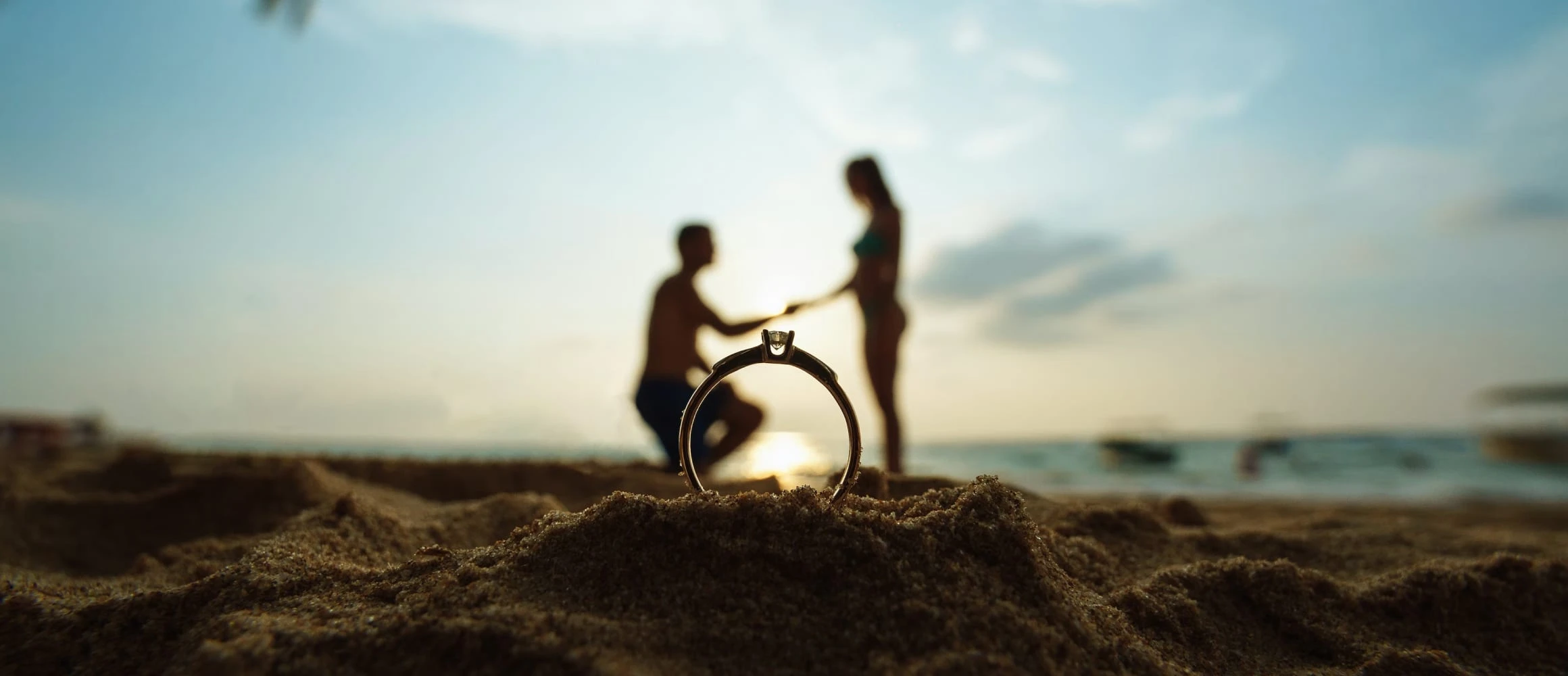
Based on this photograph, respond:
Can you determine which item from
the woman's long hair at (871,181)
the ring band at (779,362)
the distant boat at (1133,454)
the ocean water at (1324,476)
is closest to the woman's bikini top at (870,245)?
the woman's long hair at (871,181)

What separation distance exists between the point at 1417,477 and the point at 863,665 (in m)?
25.9

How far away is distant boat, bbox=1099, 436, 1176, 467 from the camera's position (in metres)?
23.3

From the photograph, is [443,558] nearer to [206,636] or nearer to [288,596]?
[288,596]

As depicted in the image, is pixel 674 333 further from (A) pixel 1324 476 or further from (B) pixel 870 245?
(A) pixel 1324 476

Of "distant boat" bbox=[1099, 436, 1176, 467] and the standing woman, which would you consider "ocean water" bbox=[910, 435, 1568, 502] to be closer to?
"distant boat" bbox=[1099, 436, 1176, 467]

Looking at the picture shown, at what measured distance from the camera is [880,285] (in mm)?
5539

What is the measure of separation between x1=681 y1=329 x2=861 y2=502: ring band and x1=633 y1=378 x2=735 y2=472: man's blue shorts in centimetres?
332

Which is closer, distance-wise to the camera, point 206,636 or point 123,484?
point 206,636

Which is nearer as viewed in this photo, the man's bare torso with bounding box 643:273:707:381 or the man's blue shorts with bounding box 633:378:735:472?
the man's blue shorts with bounding box 633:378:735:472

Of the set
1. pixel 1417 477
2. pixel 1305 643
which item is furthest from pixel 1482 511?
pixel 1417 477

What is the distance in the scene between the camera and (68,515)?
149 inches

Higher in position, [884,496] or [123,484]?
[884,496]

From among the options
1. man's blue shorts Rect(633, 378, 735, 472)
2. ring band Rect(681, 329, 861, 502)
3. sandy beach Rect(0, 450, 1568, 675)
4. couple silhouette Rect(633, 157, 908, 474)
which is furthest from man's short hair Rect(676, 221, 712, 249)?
ring band Rect(681, 329, 861, 502)

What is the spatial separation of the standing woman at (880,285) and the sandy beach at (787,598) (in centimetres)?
241
